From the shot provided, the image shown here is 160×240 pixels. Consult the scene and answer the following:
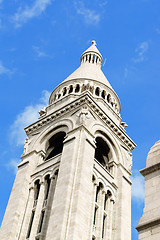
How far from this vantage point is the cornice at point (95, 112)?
40.6 meters

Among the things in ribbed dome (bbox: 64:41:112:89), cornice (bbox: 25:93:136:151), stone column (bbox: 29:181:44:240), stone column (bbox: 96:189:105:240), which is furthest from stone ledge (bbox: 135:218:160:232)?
ribbed dome (bbox: 64:41:112:89)

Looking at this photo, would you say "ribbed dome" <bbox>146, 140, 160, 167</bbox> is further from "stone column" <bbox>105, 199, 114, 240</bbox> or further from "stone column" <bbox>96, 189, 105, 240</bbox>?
"stone column" <bbox>105, 199, 114, 240</bbox>

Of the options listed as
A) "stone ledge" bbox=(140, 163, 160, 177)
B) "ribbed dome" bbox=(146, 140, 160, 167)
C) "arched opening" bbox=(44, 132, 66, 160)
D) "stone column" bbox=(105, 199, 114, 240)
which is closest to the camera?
"stone ledge" bbox=(140, 163, 160, 177)

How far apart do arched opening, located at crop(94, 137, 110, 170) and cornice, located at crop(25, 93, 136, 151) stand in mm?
1710

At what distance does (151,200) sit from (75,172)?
20429mm

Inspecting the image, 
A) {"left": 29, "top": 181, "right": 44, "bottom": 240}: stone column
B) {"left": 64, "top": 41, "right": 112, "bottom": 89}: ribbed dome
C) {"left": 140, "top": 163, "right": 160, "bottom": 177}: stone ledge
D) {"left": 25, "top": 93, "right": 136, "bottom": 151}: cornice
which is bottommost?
{"left": 140, "top": 163, "right": 160, "bottom": 177}: stone ledge

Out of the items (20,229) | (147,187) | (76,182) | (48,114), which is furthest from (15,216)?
(147,187)

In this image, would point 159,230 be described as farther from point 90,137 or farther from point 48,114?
point 48,114

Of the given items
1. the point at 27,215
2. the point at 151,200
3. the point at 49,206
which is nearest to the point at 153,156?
the point at 151,200

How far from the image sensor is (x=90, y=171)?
3494cm

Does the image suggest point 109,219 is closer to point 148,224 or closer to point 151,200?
point 151,200

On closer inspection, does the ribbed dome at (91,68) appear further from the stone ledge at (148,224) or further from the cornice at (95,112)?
the stone ledge at (148,224)

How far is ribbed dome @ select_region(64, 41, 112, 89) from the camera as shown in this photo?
47.0m

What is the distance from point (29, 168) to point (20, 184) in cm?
175
